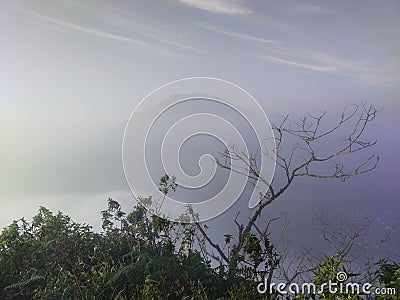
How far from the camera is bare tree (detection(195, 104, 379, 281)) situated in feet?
6.88

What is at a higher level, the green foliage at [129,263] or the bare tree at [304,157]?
the bare tree at [304,157]

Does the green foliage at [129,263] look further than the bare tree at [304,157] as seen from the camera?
No

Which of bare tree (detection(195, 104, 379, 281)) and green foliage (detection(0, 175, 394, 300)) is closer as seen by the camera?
green foliage (detection(0, 175, 394, 300))

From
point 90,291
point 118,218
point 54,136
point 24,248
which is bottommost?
point 90,291

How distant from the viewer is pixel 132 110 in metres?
2.28

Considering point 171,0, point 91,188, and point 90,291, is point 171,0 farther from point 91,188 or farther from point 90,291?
point 90,291

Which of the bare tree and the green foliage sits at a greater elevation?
the bare tree

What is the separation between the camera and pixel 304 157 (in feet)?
6.98

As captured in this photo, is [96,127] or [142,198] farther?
[96,127]

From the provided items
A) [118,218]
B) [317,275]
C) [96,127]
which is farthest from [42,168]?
[317,275]

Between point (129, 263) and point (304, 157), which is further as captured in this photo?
point (304, 157)

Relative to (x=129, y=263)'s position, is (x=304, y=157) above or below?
above

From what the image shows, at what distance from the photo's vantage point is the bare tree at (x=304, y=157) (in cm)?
210

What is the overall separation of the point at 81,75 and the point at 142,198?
792 mm
